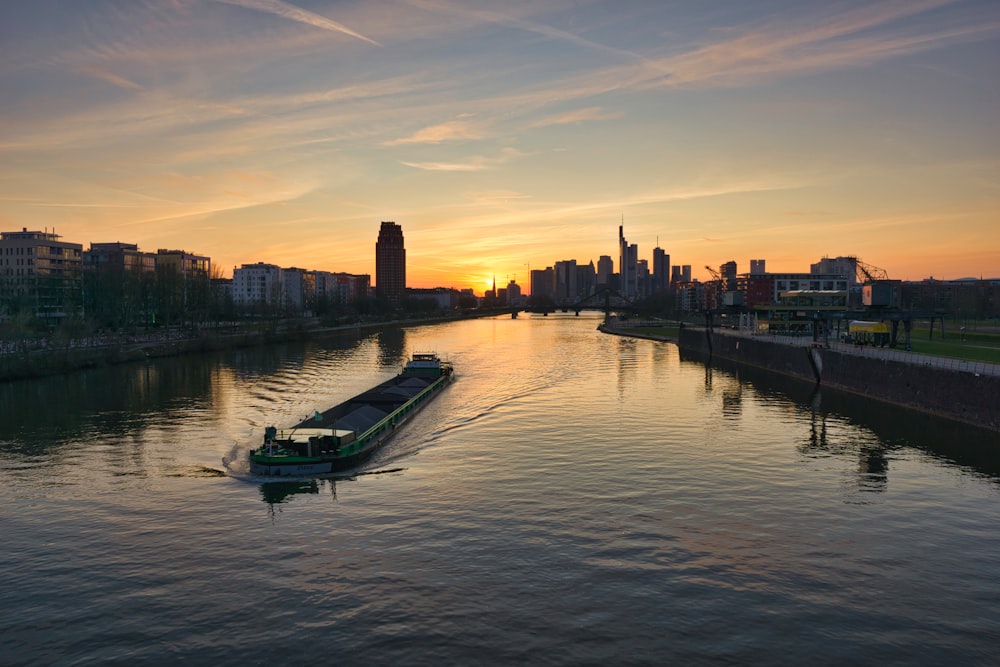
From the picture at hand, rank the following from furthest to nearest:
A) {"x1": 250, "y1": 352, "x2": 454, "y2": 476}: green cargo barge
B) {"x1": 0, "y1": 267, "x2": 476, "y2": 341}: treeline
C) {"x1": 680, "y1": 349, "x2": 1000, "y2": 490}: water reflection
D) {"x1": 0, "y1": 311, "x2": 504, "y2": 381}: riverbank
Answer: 1. {"x1": 0, "y1": 267, "x2": 476, "y2": 341}: treeline
2. {"x1": 0, "y1": 311, "x2": 504, "y2": 381}: riverbank
3. {"x1": 680, "y1": 349, "x2": 1000, "y2": 490}: water reflection
4. {"x1": 250, "y1": 352, "x2": 454, "y2": 476}: green cargo barge

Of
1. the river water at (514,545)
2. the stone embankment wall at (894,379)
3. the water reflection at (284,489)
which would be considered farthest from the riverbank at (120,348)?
the stone embankment wall at (894,379)

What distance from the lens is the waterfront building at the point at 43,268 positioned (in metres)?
164

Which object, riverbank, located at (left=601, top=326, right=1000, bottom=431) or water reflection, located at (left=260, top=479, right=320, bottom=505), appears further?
riverbank, located at (left=601, top=326, right=1000, bottom=431)

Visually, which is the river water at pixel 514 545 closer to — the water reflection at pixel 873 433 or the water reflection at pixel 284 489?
the water reflection at pixel 284 489

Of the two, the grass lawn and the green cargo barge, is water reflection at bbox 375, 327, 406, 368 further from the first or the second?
the grass lawn

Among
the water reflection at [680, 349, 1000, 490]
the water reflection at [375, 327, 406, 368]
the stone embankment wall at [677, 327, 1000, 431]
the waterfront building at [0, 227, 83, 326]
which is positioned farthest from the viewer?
the waterfront building at [0, 227, 83, 326]

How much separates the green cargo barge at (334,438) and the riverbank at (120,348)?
49913 mm

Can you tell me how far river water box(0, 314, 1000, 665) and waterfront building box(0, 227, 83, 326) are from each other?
13487 cm

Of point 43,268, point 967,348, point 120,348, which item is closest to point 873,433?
point 967,348

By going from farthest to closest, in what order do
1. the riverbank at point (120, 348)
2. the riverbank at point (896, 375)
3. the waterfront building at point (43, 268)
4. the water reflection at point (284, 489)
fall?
1. the waterfront building at point (43, 268)
2. the riverbank at point (120, 348)
3. the riverbank at point (896, 375)
4. the water reflection at point (284, 489)

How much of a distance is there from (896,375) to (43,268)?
213039 mm

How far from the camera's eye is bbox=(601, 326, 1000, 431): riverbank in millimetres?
50281

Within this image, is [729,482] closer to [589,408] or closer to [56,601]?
[589,408]

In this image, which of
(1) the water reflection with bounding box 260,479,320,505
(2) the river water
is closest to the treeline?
(2) the river water
